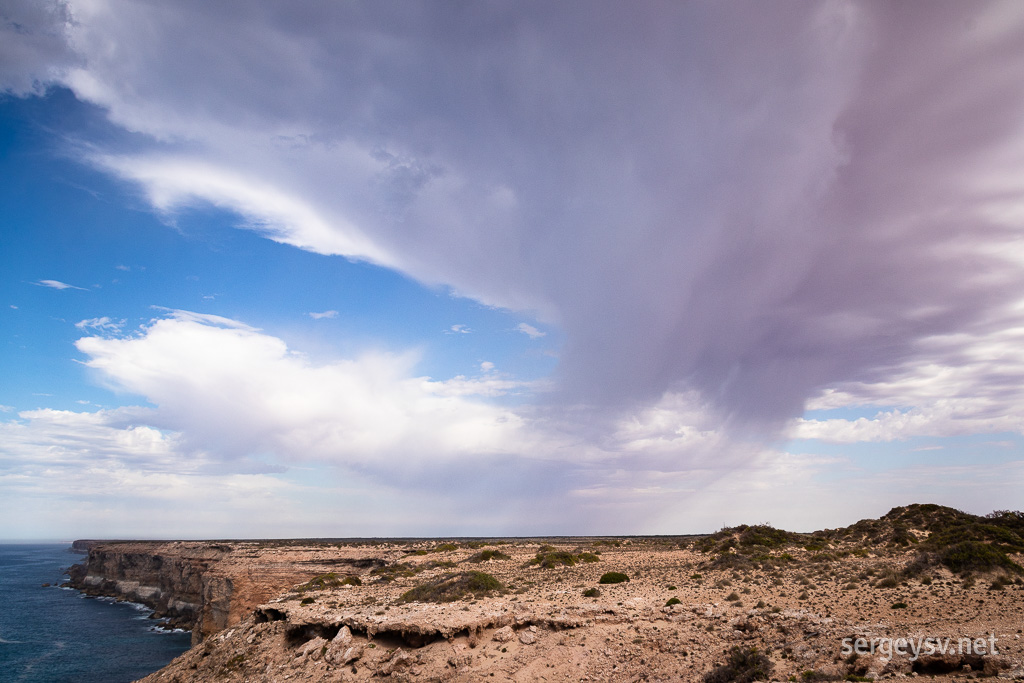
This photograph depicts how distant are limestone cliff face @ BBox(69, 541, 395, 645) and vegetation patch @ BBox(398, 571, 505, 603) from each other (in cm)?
2389

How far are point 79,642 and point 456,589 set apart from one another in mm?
53154

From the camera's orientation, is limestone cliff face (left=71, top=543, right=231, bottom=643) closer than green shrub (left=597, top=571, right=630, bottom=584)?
No

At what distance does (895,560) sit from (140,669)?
6025 centimetres

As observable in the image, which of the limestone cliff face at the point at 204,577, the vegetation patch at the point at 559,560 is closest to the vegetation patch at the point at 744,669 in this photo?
the vegetation patch at the point at 559,560

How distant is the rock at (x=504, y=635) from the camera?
19609 millimetres

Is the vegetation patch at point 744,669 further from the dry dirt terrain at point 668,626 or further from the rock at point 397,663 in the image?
the rock at point 397,663

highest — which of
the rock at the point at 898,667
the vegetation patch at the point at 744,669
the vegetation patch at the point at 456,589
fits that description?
the rock at the point at 898,667

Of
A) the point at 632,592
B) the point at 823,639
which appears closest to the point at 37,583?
the point at 632,592

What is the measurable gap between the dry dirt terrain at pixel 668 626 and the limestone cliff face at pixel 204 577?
16448mm

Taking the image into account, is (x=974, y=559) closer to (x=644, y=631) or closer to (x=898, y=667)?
(x=898, y=667)

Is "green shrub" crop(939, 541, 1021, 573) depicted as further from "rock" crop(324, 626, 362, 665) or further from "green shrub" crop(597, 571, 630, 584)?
"rock" crop(324, 626, 362, 665)

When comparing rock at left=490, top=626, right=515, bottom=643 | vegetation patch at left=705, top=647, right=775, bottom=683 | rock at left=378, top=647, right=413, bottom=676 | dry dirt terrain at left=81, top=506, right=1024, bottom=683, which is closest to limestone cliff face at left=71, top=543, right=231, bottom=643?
dry dirt terrain at left=81, top=506, right=1024, bottom=683

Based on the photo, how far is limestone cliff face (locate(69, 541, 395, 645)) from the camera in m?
45.3

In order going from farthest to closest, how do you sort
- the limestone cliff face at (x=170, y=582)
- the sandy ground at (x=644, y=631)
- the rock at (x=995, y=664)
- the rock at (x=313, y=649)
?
the limestone cliff face at (x=170, y=582) < the rock at (x=313, y=649) < the sandy ground at (x=644, y=631) < the rock at (x=995, y=664)
